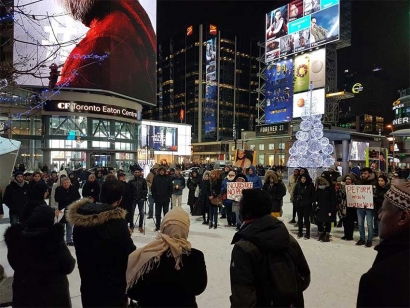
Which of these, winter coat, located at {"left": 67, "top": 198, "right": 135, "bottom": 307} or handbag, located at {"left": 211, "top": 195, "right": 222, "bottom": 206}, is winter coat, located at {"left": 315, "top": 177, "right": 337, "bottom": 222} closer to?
handbag, located at {"left": 211, "top": 195, "right": 222, "bottom": 206}

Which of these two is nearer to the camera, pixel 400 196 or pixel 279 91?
pixel 400 196

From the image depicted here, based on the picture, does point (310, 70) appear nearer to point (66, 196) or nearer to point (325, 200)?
point (325, 200)

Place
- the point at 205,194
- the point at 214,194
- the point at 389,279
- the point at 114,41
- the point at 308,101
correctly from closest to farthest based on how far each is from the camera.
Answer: the point at 389,279 < the point at 214,194 < the point at 205,194 < the point at 308,101 < the point at 114,41

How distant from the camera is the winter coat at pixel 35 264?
262 centimetres

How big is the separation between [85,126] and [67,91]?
5463 millimetres

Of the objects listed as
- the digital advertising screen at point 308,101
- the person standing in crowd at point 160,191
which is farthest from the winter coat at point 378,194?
the digital advertising screen at point 308,101

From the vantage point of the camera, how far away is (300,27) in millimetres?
46375

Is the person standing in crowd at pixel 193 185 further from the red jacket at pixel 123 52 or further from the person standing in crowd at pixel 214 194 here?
the red jacket at pixel 123 52

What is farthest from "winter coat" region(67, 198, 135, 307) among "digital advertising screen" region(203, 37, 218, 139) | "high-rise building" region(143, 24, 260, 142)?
"digital advertising screen" region(203, 37, 218, 139)

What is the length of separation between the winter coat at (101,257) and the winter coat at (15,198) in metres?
6.56

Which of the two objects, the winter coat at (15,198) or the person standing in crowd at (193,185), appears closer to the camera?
the winter coat at (15,198)

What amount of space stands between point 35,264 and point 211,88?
10602 cm

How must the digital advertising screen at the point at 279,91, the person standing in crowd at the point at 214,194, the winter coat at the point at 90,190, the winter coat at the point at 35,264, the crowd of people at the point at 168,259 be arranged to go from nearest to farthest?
the crowd of people at the point at 168,259 → the winter coat at the point at 35,264 → the winter coat at the point at 90,190 → the person standing in crowd at the point at 214,194 → the digital advertising screen at the point at 279,91

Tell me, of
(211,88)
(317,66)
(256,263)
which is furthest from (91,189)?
(211,88)
